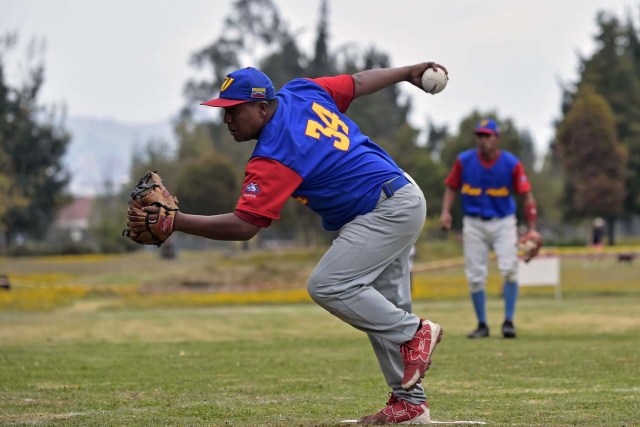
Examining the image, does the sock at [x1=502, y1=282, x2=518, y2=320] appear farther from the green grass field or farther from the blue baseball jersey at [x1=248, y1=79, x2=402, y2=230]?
the blue baseball jersey at [x1=248, y1=79, x2=402, y2=230]

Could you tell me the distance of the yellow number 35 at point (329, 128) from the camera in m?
6.40

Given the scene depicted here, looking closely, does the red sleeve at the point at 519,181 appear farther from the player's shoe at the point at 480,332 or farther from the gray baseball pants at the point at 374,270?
the gray baseball pants at the point at 374,270

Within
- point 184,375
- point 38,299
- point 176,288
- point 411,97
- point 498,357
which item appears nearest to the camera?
point 184,375

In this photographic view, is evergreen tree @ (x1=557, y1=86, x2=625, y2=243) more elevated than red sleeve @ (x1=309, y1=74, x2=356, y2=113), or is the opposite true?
evergreen tree @ (x1=557, y1=86, x2=625, y2=243)

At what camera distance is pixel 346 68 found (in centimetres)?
7744

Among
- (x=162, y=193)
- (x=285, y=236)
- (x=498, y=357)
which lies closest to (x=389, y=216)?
(x=162, y=193)

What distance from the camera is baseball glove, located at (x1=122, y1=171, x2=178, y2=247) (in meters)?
6.14

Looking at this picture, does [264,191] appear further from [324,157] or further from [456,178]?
[456,178]

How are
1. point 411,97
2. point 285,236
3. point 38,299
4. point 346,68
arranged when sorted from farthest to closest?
point 285,236
point 411,97
point 346,68
point 38,299

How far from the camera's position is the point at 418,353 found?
6492 millimetres

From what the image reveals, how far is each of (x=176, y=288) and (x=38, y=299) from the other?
5.86 metres

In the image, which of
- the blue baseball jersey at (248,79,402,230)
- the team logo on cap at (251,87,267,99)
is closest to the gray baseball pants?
the blue baseball jersey at (248,79,402,230)

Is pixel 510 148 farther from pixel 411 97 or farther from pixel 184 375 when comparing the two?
pixel 184 375

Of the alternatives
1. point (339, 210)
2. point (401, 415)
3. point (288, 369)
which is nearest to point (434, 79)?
point (339, 210)
